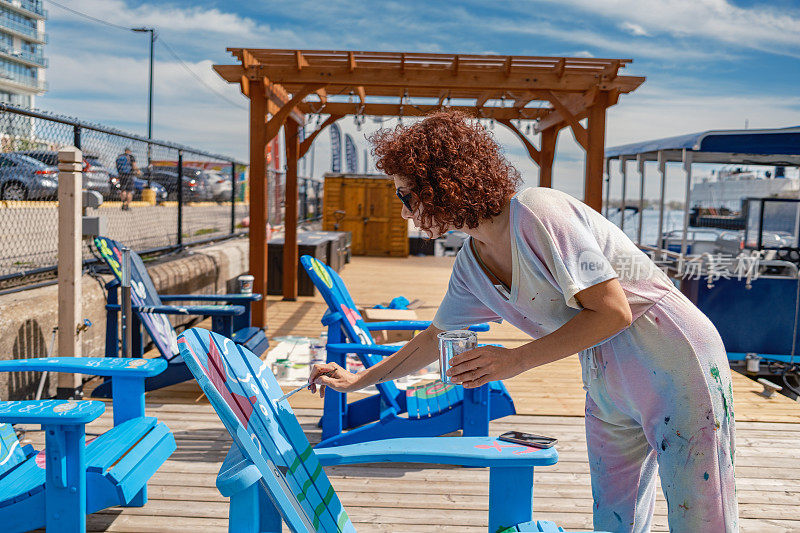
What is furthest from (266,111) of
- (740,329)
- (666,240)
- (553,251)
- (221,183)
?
(666,240)

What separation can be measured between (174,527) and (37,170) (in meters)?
3.48

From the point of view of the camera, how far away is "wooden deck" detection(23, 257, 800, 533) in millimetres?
2654

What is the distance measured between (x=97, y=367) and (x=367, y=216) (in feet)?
42.9

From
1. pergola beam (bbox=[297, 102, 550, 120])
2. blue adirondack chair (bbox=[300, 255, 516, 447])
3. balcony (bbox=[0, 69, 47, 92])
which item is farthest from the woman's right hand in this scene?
balcony (bbox=[0, 69, 47, 92])

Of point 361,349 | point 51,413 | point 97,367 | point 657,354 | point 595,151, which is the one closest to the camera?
point 657,354

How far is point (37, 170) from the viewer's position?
4969mm

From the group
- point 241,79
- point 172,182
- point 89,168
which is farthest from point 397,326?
point 172,182

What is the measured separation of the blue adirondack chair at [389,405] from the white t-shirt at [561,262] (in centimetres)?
175

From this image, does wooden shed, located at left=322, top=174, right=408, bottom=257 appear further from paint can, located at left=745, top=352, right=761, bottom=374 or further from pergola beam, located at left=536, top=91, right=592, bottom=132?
paint can, located at left=745, top=352, right=761, bottom=374

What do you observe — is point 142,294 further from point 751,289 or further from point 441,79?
point 751,289

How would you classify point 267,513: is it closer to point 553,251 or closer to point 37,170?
point 553,251

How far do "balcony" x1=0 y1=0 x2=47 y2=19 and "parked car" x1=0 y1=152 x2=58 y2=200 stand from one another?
9168 centimetres

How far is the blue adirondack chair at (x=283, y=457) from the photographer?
4.57ft

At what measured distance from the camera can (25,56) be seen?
82938 millimetres
